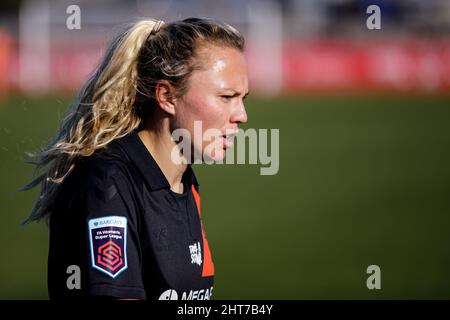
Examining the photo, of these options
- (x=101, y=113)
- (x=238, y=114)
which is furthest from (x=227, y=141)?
(x=101, y=113)

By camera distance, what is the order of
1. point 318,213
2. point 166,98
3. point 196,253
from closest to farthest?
point 196,253, point 166,98, point 318,213

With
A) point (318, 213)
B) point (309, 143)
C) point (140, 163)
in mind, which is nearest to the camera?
point (140, 163)

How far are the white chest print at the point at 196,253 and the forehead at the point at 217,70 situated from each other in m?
0.65

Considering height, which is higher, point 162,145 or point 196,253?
point 162,145

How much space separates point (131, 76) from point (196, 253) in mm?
787

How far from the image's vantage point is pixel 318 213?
11.9 meters

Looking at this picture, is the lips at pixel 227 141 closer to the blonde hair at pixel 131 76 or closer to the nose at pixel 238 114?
the nose at pixel 238 114

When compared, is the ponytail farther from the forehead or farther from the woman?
the forehead

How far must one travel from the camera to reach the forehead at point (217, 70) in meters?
3.53

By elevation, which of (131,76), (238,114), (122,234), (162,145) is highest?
(131,76)

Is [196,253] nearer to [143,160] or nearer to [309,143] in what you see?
[143,160]

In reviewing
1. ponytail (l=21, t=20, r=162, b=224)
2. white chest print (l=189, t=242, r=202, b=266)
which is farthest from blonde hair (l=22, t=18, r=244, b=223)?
white chest print (l=189, t=242, r=202, b=266)

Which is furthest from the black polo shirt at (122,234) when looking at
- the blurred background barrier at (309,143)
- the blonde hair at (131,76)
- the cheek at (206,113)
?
the blurred background barrier at (309,143)

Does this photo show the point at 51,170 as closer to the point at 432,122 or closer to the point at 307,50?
the point at 432,122
